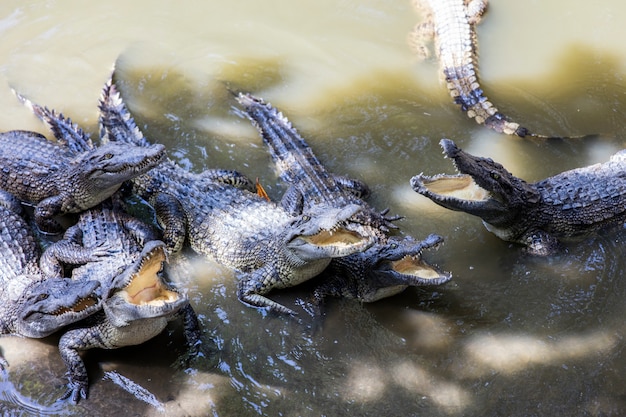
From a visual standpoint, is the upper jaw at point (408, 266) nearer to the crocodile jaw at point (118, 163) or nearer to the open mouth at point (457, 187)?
the open mouth at point (457, 187)

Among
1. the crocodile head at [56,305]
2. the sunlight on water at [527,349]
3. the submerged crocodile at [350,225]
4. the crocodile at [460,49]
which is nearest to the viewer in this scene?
the crocodile head at [56,305]

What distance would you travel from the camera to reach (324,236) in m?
3.87

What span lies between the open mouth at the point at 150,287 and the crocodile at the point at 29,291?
236mm

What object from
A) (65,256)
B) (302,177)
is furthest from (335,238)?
(65,256)

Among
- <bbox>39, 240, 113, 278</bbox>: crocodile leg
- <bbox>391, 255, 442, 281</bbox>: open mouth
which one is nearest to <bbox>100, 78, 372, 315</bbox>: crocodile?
<bbox>391, 255, 442, 281</bbox>: open mouth

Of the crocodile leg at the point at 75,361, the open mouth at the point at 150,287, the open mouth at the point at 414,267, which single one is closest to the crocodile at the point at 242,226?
the open mouth at the point at 414,267

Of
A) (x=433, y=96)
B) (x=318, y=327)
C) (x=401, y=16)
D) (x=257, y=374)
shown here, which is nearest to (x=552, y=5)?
(x=401, y=16)

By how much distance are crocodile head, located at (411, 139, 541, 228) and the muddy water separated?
11.9 inches

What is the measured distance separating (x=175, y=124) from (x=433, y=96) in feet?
7.75

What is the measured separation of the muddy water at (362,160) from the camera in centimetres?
359

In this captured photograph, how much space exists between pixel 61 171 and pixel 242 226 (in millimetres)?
1397

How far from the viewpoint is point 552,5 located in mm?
7070

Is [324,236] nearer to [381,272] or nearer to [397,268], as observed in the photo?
[381,272]

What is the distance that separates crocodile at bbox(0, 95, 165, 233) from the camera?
427cm
